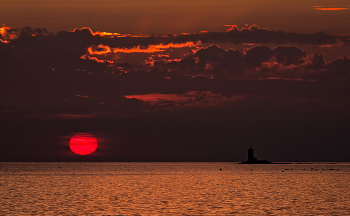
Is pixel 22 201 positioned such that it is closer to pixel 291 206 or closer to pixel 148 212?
pixel 148 212

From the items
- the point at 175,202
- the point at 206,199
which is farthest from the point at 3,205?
the point at 206,199

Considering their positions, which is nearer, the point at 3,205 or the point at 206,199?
the point at 3,205

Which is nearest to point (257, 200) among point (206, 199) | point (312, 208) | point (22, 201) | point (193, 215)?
point (206, 199)

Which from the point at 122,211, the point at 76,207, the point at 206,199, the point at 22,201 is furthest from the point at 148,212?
the point at 22,201

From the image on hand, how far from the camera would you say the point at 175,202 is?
66.6 metres

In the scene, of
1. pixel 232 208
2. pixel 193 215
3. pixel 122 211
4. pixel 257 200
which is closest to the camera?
pixel 193 215

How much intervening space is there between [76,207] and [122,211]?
783cm

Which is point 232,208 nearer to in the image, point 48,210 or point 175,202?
point 175,202

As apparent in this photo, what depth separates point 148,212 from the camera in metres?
55.2

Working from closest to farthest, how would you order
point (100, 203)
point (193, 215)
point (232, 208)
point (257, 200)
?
point (193, 215) < point (232, 208) < point (100, 203) < point (257, 200)

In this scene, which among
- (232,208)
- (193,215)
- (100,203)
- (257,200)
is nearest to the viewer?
(193,215)

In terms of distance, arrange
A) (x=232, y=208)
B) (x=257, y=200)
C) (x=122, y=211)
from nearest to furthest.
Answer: (x=122, y=211), (x=232, y=208), (x=257, y=200)

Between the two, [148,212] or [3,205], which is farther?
[3,205]

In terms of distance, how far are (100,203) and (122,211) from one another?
10472mm
